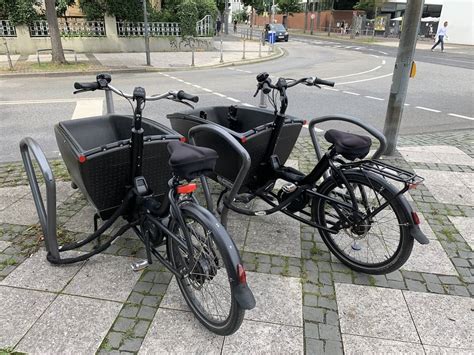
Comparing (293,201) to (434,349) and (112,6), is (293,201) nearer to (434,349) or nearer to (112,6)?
(434,349)

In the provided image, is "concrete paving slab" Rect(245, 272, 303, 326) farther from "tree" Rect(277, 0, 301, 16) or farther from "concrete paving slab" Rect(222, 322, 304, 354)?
"tree" Rect(277, 0, 301, 16)

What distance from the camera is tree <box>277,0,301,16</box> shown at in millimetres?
52344

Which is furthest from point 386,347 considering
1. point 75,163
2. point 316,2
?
point 316,2

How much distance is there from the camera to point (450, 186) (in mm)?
4785

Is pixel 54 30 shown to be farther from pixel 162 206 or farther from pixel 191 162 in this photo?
pixel 191 162

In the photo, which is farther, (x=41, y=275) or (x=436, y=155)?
(x=436, y=155)

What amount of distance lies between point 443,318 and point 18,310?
2816mm

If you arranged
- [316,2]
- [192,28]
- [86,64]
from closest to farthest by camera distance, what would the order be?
[86,64] → [192,28] → [316,2]

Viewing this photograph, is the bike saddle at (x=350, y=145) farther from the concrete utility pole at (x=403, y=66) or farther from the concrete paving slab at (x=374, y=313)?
the concrete utility pole at (x=403, y=66)

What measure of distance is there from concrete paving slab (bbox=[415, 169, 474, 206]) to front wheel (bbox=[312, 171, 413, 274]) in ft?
5.34

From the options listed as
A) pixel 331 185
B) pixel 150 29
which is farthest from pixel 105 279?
pixel 150 29

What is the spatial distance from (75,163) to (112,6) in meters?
18.9

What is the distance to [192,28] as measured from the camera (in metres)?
21.2

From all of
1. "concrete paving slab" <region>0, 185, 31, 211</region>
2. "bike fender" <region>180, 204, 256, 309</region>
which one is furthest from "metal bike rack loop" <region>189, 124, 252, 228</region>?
"concrete paving slab" <region>0, 185, 31, 211</region>
